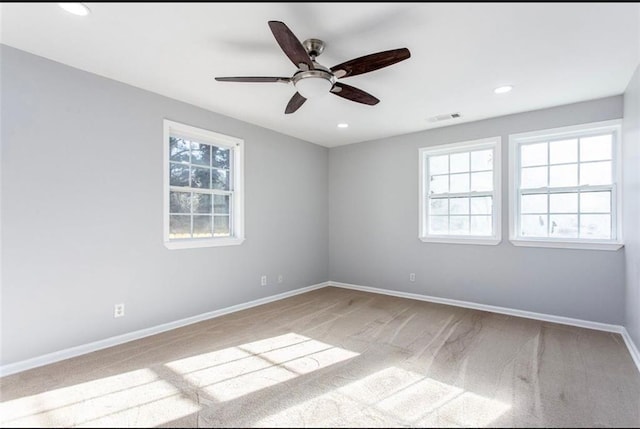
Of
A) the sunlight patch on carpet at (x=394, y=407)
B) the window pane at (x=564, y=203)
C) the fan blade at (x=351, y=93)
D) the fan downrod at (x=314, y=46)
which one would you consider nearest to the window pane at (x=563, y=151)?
the window pane at (x=564, y=203)

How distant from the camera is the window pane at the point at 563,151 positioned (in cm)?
374

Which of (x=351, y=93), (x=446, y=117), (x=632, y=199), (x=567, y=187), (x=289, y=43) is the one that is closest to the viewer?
(x=289, y=43)

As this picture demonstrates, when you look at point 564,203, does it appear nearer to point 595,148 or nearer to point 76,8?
point 595,148

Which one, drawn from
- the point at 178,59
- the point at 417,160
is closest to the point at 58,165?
the point at 178,59

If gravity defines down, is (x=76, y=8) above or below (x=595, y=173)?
above

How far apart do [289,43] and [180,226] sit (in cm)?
251

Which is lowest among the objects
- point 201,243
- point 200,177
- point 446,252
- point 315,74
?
point 446,252

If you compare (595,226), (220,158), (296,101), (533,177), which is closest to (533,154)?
(533,177)

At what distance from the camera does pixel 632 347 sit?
2.85 m

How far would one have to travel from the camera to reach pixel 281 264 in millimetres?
4867

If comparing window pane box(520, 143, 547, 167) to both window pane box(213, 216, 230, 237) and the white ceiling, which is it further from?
window pane box(213, 216, 230, 237)

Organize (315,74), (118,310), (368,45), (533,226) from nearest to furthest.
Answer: (315,74), (368,45), (118,310), (533,226)

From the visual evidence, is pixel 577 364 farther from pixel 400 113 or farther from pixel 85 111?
A: pixel 85 111

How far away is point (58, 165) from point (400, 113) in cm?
357
